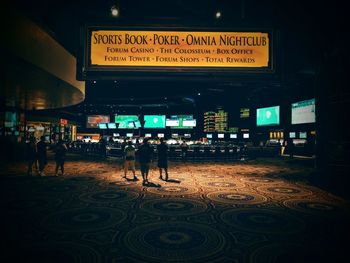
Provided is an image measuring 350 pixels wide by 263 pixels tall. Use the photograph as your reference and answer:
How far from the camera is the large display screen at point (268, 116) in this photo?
17.9 m

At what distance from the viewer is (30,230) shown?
3689 millimetres

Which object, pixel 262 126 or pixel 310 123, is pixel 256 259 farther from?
pixel 262 126

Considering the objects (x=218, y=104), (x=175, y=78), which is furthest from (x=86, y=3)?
(x=218, y=104)

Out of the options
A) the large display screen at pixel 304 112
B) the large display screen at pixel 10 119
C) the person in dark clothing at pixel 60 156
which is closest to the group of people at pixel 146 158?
the person in dark clothing at pixel 60 156

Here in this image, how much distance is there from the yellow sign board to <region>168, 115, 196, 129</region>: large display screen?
19772mm

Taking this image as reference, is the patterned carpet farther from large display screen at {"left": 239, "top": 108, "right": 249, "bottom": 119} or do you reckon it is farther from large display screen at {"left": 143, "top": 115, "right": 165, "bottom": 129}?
large display screen at {"left": 143, "top": 115, "right": 165, "bottom": 129}

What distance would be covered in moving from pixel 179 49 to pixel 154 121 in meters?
21.2

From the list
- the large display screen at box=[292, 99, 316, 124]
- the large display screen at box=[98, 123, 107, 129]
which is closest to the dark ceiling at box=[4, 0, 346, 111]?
the large display screen at box=[292, 99, 316, 124]

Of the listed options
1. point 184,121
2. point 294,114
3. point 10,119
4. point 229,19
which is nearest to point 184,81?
point 229,19

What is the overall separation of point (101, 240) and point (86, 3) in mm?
3827

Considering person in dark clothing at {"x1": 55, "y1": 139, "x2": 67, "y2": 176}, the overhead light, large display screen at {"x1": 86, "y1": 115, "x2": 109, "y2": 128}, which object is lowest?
person in dark clothing at {"x1": 55, "y1": 139, "x2": 67, "y2": 176}

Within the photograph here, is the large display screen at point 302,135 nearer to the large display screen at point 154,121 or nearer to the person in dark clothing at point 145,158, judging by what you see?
the person in dark clothing at point 145,158

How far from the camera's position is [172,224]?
157 inches

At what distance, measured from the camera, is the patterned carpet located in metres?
2.97
